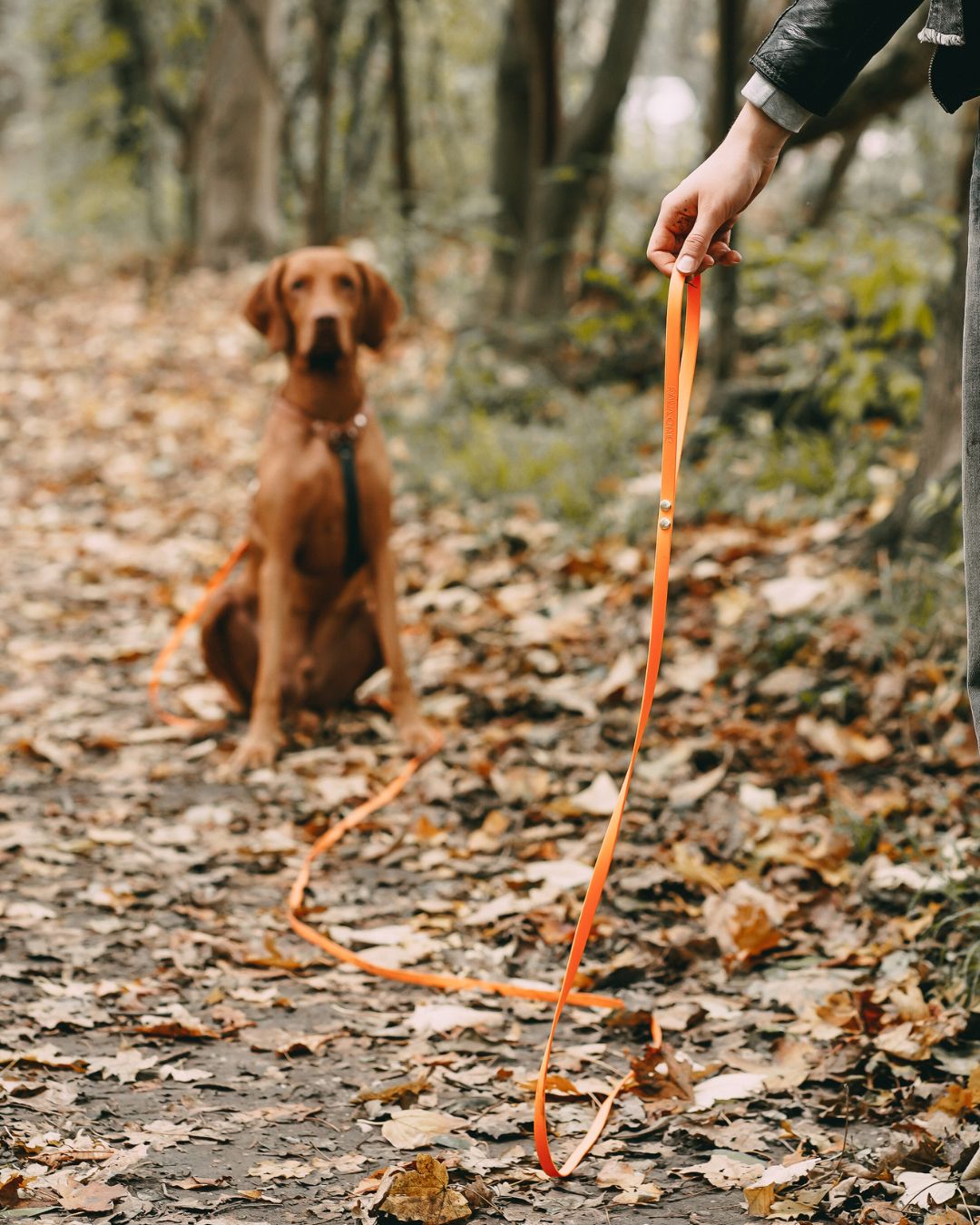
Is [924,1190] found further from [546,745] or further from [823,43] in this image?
[546,745]

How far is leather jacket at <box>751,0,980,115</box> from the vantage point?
1.68 m

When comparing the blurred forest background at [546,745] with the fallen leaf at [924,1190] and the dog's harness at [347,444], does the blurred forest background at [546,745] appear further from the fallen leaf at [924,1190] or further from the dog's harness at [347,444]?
the dog's harness at [347,444]

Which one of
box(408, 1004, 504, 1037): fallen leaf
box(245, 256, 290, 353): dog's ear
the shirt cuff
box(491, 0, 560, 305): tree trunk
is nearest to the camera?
the shirt cuff

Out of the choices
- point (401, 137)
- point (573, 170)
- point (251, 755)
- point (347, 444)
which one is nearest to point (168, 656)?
point (251, 755)

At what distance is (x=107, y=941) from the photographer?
2941 millimetres

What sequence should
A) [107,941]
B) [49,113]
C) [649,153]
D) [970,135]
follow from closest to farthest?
[107,941]
[970,135]
[649,153]
[49,113]

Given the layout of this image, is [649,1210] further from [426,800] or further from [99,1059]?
[426,800]

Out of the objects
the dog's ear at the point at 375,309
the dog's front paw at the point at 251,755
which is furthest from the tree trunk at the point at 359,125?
the dog's front paw at the point at 251,755

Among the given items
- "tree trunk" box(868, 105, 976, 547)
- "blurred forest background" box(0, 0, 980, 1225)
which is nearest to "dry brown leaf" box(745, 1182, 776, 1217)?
"blurred forest background" box(0, 0, 980, 1225)

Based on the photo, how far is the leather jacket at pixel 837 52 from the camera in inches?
66.2

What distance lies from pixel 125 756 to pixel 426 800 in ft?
3.76

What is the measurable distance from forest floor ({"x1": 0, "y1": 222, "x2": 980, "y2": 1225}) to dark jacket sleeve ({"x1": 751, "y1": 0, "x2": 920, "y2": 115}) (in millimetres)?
1681

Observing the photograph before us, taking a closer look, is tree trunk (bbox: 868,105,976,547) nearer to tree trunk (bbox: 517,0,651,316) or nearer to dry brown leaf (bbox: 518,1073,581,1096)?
dry brown leaf (bbox: 518,1073,581,1096)

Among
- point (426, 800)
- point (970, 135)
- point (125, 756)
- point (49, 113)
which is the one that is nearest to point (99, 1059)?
point (426, 800)
